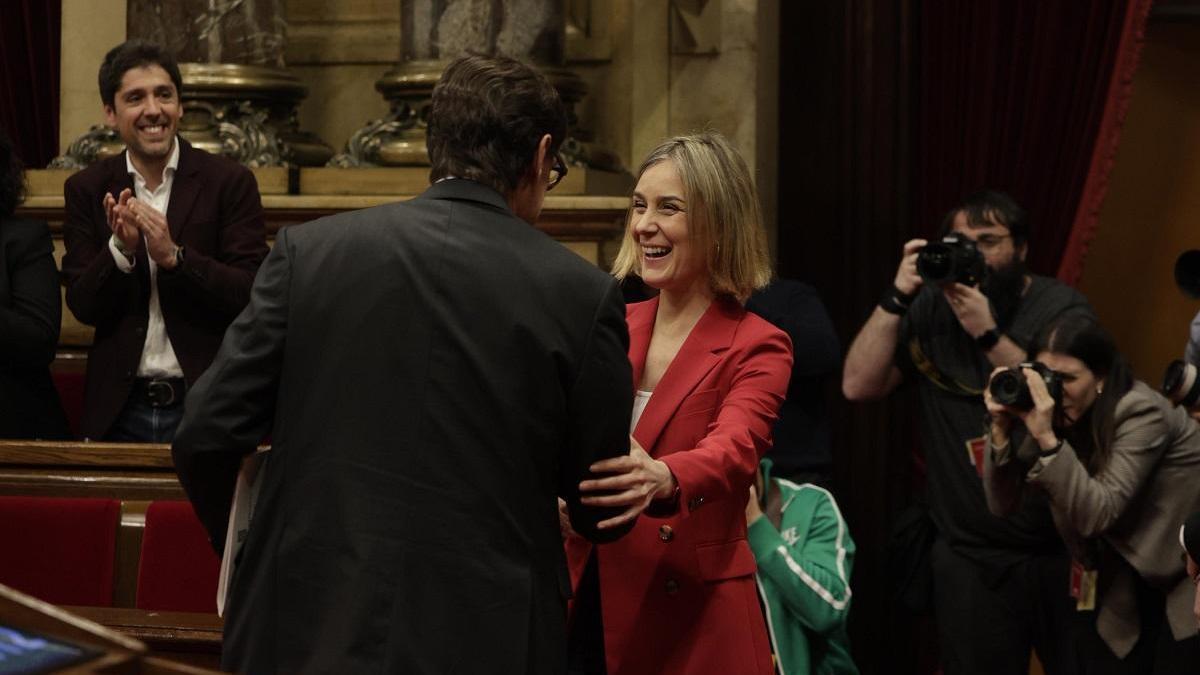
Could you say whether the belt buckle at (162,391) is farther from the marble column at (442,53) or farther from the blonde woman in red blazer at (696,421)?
the blonde woman in red blazer at (696,421)

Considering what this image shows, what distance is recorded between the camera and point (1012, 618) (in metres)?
4.68

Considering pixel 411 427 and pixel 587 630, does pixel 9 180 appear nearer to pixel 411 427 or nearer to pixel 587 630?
pixel 587 630

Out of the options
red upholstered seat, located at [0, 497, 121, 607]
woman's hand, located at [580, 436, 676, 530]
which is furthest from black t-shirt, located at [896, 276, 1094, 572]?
woman's hand, located at [580, 436, 676, 530]

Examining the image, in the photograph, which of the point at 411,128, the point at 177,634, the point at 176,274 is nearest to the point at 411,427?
the point at 177,634

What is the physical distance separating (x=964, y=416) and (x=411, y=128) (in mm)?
1949

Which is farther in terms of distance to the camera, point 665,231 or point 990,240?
point 990,240

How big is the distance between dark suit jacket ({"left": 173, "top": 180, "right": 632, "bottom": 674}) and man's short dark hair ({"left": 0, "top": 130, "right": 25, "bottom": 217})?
7.59 feet

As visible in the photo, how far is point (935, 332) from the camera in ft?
16.4

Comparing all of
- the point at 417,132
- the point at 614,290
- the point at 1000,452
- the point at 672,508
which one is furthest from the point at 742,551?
the point at 417,132

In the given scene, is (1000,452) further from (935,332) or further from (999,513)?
(935,332)

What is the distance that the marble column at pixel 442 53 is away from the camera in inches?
210

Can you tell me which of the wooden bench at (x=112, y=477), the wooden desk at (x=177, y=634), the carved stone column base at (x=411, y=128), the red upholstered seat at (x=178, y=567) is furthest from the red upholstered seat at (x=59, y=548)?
the carved stone column base at (x=411, y=128)

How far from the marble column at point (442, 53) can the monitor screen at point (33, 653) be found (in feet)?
12.8

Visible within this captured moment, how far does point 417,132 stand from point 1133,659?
2.66m
